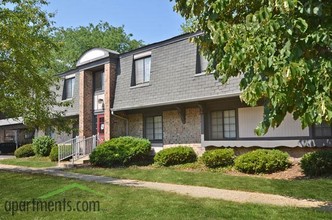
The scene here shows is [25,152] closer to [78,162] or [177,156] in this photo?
[78,162]

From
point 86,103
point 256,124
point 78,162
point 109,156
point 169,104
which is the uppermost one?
point 86,103

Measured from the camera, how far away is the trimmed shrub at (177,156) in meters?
15.9

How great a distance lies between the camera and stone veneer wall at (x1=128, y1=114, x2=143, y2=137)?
20078mm

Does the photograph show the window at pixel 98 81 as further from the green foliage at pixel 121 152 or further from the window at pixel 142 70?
the green foliage at pixel 121 152

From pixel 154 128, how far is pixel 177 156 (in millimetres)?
3720

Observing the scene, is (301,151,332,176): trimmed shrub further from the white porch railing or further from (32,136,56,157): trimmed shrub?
(32,136,56,157): trimmed shrub

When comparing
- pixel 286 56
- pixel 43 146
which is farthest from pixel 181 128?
pixel 286 56

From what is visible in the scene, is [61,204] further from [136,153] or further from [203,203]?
[136,153]

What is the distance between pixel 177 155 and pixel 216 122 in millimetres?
2377

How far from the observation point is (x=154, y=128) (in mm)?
19266

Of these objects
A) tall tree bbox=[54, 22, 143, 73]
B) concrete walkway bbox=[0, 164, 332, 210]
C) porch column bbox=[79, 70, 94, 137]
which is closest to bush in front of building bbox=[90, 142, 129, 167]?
porch column bbox=[79, 70, 94, 137]

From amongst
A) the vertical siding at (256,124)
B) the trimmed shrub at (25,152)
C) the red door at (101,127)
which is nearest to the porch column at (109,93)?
the red door at (101,127)

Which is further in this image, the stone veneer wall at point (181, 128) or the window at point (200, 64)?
the stone veneer wall at point (181, 128)

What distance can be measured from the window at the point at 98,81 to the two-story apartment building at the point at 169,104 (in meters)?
0.06
